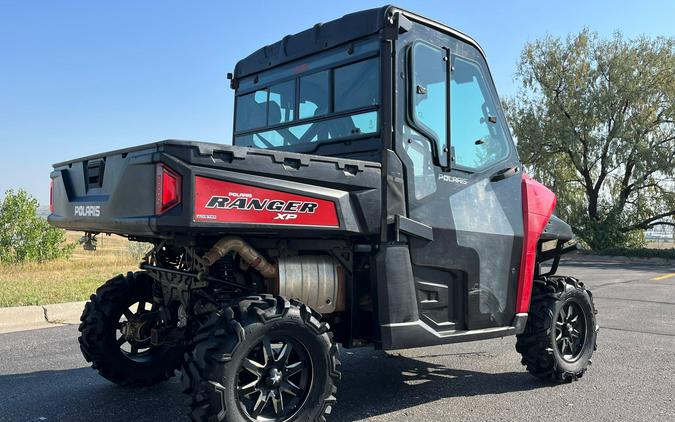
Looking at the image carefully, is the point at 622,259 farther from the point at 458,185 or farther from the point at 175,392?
the point at 175,392

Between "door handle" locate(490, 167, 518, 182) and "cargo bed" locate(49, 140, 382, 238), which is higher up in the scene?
"door handle" locate(490, 167, 518, 182)

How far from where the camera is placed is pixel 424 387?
15.5 feet

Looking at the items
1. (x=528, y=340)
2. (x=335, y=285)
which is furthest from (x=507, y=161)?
(x=335, y=285)

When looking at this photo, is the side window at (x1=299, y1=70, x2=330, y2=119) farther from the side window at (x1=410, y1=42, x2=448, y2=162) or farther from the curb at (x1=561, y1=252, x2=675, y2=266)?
the curb at (x1=561, y1=252, x2=675, y2=266)

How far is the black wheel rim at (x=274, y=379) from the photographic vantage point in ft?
10.4

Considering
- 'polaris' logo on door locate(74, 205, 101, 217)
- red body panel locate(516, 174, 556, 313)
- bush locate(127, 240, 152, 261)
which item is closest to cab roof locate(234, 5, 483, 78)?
red body panel locate(516, 174, 556, 313)

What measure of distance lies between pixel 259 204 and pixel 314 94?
143 cm

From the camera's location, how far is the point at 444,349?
6.30 m

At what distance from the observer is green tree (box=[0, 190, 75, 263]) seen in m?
15.4

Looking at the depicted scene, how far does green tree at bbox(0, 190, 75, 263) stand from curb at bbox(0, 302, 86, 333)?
27.9ft

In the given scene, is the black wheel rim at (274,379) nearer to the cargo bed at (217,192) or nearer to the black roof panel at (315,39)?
the cargo bed at (217,192)

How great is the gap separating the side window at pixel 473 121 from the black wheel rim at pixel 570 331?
1530 mm

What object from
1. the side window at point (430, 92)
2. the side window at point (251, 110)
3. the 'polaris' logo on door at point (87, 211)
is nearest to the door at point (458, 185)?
the side window at point (430, 92)

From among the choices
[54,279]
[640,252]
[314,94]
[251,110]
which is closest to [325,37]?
[314,94]
